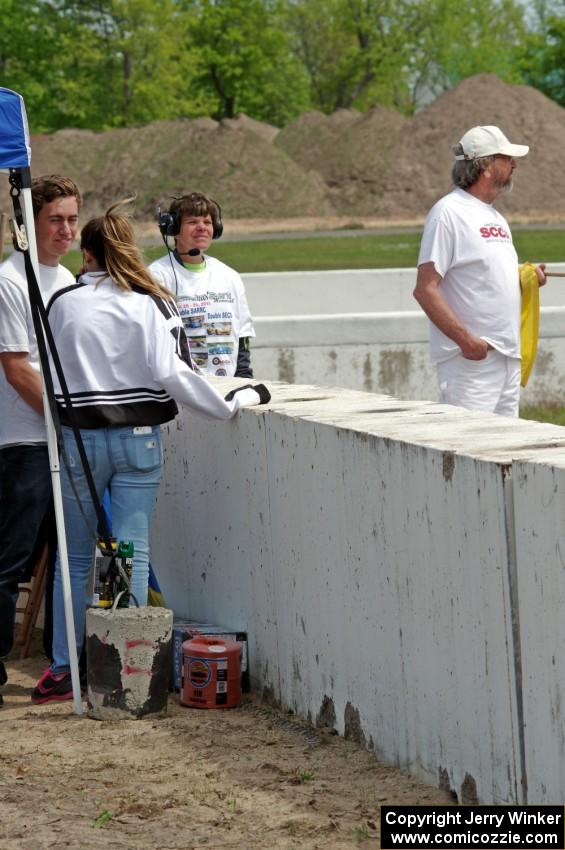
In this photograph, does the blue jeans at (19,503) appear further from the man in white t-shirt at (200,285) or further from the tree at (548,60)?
the tree at (548,60)

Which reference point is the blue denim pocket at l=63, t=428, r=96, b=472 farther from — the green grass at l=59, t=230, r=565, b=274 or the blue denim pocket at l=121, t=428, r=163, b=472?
the green grass at l=59, t=230, r=565, b=274

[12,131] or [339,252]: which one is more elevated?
[12,131]

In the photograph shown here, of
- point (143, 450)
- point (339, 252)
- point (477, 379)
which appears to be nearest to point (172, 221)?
point (477, 379)

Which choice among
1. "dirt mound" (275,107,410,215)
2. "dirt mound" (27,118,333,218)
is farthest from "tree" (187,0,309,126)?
"dirt mound" (27,118,333,218)

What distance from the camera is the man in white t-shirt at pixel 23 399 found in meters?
5.86

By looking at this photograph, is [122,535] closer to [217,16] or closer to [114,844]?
[114,844]

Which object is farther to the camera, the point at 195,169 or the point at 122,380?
the point at 195,169

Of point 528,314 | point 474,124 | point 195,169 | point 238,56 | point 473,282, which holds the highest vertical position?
point 238,56

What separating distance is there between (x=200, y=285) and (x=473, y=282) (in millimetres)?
1339

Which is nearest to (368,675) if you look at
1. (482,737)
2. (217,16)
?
(482,737)

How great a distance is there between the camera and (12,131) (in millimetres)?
5625

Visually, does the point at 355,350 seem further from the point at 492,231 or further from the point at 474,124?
the point at 474,124

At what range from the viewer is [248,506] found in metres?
5.90

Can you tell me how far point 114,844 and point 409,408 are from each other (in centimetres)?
188
